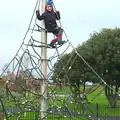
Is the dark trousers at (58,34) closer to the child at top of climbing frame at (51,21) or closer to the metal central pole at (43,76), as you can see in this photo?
the child at top of climbing frame at (51,21)

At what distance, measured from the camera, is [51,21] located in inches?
275

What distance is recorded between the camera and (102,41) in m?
25.4

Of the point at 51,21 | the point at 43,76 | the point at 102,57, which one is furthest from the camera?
the point at 102,57

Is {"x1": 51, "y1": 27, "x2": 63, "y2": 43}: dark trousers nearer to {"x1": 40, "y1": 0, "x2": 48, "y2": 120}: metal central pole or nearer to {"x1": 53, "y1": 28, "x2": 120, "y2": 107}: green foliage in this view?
{"x1": 40, "y1": 0, "x2": 48, "y2": 120}: metal central pole

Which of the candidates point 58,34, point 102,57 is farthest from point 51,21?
point 102,57

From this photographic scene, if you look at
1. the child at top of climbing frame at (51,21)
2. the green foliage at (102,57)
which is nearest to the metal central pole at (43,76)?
the child at top of climbing frame at (51,21)

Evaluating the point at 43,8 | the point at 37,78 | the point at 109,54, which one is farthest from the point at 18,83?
the point at 109,54

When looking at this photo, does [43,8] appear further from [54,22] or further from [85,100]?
[85,100]

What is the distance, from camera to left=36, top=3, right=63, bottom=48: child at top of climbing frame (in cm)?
697

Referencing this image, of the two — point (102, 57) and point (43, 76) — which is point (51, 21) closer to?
point (43, 76)

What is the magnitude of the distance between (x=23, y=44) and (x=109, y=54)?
1843 cm

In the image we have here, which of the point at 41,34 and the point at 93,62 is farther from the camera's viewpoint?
the point at 93,62

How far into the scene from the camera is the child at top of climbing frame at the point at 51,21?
697cm

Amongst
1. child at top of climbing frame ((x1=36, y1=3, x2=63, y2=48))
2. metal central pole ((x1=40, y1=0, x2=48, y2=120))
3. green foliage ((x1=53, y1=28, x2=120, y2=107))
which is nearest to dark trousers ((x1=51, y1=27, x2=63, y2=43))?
child at top of climbing frame ((x1=36, y1=3, x2=63, y2=48))
